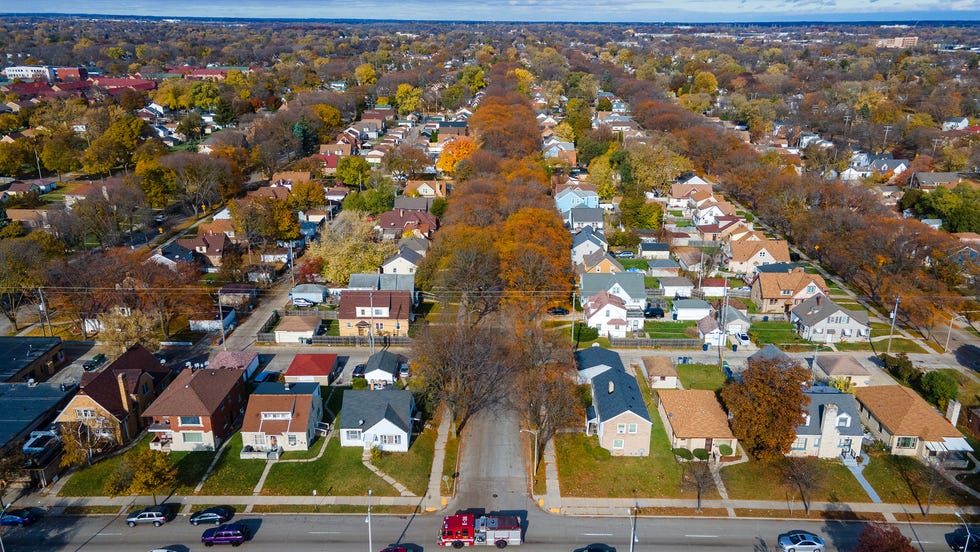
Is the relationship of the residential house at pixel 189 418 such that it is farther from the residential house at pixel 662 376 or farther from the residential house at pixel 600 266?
the residential house at pixel 600 266

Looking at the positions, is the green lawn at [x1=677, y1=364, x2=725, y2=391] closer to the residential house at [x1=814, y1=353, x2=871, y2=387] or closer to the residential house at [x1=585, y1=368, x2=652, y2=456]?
the residential house at [x1=814, y1=353, x2=871, y2=387]

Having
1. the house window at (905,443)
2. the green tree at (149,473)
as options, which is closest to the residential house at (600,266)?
the house window at (905,443)

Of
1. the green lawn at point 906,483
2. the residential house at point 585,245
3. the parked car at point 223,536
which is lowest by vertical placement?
the parked car at point 223,536

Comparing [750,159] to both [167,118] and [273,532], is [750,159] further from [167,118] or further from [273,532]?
[167,118]

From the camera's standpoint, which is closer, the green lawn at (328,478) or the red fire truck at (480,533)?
the red fire truck at (480,533)

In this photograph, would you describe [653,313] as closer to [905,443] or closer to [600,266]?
[600,266]

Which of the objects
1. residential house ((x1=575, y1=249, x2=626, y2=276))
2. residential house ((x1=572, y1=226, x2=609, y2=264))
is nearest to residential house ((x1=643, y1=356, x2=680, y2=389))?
residential house ((x1=575, y1=249, x2=626, y2=276))
